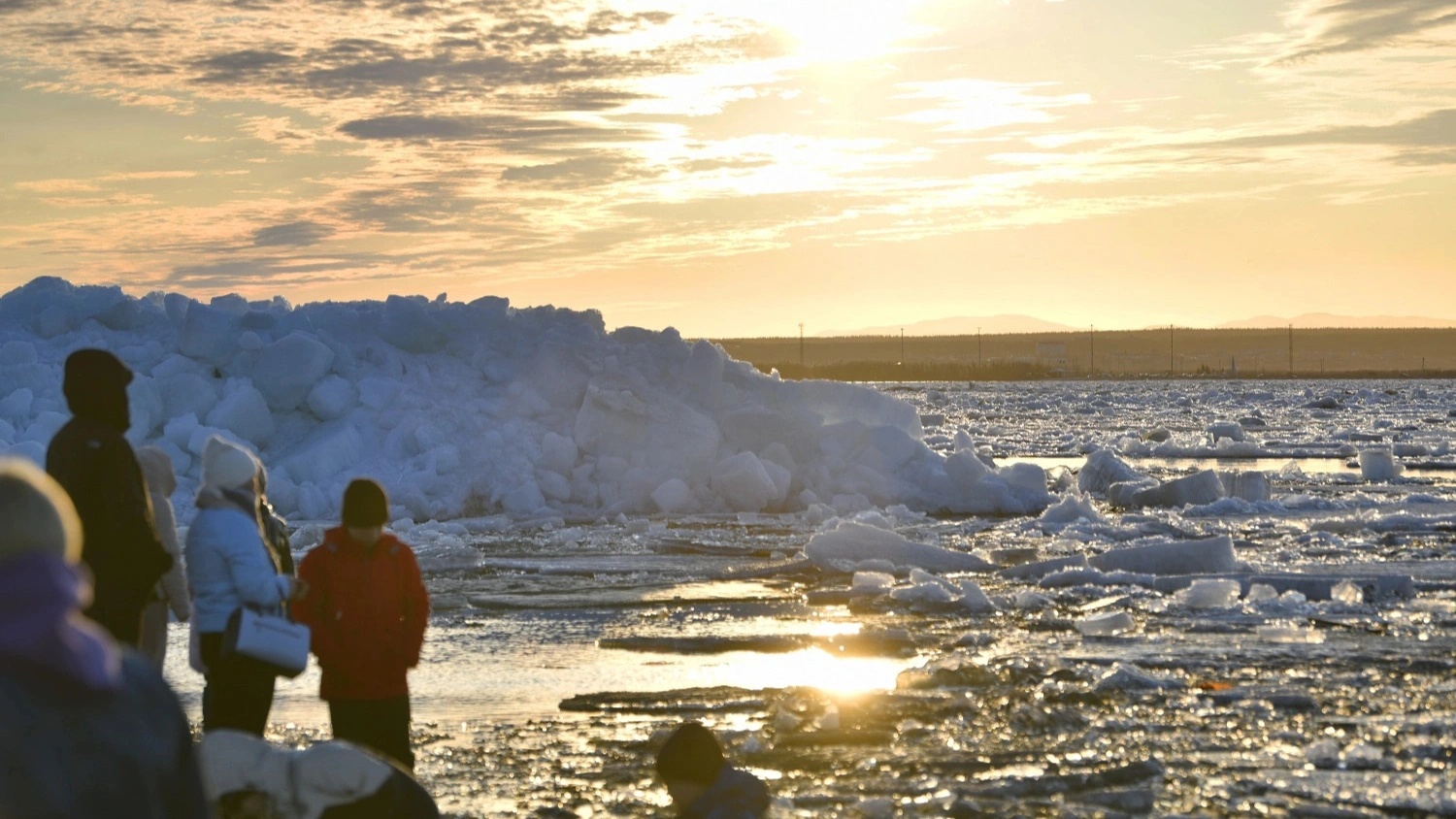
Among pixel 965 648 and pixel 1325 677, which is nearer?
pixel 1325 677

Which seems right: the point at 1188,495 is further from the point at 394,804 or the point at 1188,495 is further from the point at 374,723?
the point at 394,804

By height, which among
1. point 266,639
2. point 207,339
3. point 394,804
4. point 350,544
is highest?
point 207,339

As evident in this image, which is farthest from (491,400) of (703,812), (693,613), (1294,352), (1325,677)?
(1294,352)

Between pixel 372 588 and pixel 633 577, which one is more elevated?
pixel 372 588

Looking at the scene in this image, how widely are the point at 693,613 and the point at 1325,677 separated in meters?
4.33

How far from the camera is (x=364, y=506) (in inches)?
192

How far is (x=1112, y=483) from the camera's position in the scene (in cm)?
2094

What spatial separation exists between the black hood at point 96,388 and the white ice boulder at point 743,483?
13.0 meters

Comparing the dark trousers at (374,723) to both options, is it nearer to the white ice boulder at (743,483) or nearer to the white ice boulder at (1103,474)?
the white ice boulder at (743,483)

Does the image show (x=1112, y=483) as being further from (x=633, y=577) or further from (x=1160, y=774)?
(x=1160, y=774)

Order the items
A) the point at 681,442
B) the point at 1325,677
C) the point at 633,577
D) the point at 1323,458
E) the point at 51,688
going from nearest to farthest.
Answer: the point at 51,688, the point at 1325,677, the point at 633,577, the point at 681,442, the point at 1323,458

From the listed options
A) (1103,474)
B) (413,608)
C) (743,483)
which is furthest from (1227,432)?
(413,608)

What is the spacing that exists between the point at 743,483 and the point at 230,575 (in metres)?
13.0

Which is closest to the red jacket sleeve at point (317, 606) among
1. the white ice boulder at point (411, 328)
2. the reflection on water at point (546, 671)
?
the reflection on water at point (546, 671)
